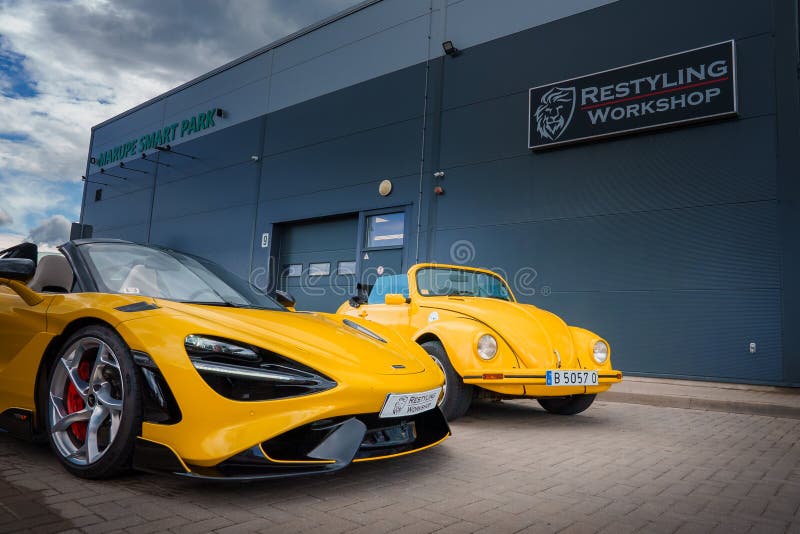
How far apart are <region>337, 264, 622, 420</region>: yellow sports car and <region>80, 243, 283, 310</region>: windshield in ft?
5.31

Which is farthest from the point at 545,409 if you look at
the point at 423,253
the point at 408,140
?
the point at 408,140

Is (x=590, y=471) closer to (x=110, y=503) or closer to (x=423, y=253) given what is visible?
(x=110, y=503)

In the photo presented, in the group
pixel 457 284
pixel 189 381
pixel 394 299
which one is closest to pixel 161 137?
pixel 457 284

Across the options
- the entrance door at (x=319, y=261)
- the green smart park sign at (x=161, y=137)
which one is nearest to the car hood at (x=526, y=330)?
the entrance door at (x=319, y=261)

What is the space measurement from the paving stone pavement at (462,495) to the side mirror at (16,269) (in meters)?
0.94

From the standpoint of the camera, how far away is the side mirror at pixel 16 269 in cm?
268

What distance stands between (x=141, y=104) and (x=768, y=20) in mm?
21031

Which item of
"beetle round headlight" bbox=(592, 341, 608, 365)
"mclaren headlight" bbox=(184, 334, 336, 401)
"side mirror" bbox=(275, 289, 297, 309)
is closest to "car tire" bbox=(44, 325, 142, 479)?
"mclaren headlight" bbox=(184, 334, 336, 401)

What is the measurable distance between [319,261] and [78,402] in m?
11.4

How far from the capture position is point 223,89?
17.5 meters

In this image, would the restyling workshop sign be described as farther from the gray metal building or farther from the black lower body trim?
the black lower body trim

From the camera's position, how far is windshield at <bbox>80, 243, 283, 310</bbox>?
9.55 feet

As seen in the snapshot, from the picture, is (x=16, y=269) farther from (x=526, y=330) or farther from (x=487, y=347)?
(x=526, y=330)

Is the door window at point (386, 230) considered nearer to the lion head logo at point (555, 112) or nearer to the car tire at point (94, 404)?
the lion head logo at point (555, 112)
